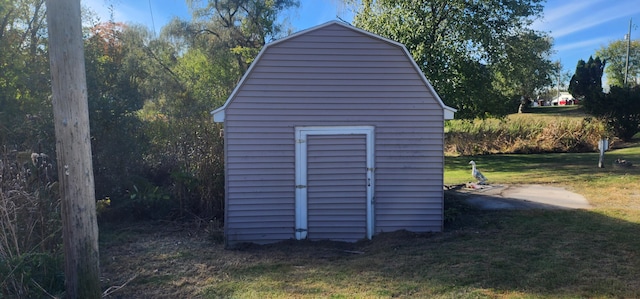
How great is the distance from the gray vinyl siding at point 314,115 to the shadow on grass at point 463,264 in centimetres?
67

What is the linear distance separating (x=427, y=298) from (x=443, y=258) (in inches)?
56.1

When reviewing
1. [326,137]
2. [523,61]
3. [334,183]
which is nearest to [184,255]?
[334,183]

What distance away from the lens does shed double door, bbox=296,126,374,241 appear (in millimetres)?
6844

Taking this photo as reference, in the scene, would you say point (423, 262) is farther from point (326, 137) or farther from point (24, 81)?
point (24, 81)

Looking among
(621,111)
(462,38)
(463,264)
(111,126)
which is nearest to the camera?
(463,264)

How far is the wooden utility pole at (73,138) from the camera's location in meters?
3.52

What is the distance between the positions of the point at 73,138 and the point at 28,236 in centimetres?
218

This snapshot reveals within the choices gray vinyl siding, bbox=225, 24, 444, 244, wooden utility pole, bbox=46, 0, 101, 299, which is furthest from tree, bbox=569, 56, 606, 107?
wooden utility pole, bbox=46, 0, 101, 299

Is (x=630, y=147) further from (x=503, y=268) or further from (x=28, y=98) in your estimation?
(x=28, y=98)

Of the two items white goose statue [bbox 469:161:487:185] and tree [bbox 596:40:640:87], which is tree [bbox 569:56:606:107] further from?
white goose statue [bbox 469:161:487:185]

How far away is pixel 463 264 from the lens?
5160mm

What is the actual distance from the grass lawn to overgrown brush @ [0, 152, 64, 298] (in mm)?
673

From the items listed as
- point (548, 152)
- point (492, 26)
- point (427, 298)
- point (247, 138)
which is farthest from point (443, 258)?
point (548, 152)

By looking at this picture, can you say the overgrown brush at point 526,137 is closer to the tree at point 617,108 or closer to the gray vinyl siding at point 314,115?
the tree at point 617,108
